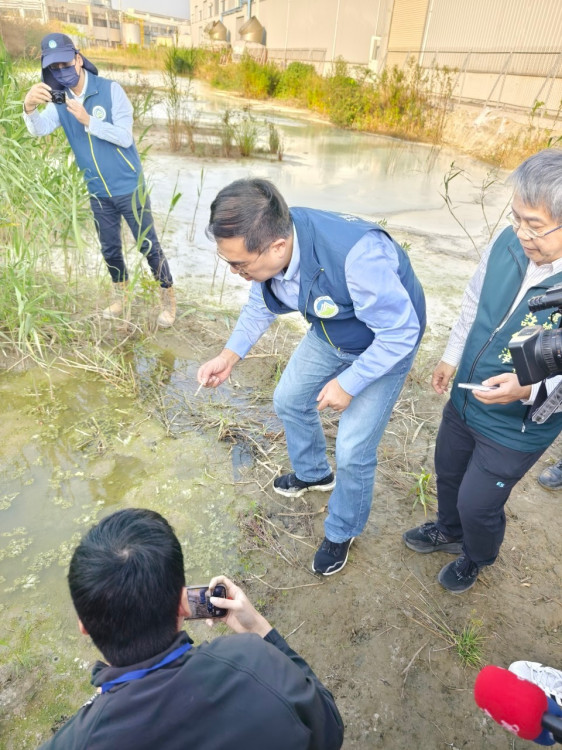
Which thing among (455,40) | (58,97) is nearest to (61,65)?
(58,97)

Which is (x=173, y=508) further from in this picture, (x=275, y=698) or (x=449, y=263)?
(x=449, y=263)

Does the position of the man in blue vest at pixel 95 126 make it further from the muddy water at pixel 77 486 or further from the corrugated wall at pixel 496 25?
the corrugated wall at pixel 496 25

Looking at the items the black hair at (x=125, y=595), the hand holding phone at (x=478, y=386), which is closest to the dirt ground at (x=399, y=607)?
the hand holding phone at (x=478, y=386)

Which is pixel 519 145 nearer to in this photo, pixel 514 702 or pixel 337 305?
pixel 337 305

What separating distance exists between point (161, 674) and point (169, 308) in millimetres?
3109

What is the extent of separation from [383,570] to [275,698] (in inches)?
52.3

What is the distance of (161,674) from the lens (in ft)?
2.69

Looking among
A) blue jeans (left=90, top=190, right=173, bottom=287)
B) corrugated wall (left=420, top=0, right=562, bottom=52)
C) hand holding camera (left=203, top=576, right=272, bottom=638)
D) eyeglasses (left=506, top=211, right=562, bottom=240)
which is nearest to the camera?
hand holding camera (left=203, top=576, right=272, bottom=638)

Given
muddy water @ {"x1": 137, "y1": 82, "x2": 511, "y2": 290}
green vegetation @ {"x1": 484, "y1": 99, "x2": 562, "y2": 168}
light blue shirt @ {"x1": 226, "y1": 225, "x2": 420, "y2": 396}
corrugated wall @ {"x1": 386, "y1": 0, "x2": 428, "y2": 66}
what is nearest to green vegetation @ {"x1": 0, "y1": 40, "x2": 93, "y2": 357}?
muddy water @ {"x1": 137, "y1": 82, "x2": 511, "y2": 290}

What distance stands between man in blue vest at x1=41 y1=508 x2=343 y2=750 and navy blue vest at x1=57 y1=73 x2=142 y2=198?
2.78m

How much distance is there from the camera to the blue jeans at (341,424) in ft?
5.82

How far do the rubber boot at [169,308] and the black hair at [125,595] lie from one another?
2.86 metres

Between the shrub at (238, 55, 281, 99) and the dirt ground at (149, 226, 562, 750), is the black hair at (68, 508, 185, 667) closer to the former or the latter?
the dirt ground at (149, 226, 562, 750)

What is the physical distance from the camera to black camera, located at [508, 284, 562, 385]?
1179 mm
